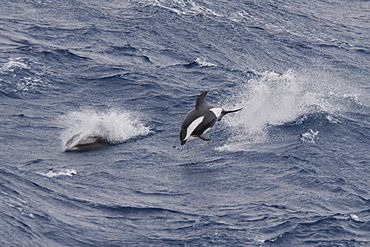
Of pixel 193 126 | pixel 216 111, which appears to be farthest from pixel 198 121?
pixel 216 111

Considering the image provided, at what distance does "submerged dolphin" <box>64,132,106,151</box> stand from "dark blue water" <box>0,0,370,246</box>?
0.93ft

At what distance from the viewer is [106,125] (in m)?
20.2

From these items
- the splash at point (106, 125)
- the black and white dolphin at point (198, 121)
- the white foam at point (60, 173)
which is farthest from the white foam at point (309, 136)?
the white foam at point (60, 173)

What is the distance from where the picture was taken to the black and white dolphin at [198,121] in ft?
59.6

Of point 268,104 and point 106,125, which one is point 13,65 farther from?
point 268,104

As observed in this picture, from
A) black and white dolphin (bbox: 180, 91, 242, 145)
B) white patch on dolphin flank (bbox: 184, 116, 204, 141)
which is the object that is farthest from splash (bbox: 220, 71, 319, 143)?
white patch on dolphin flank (bbox: 184, 116, 204, 141)

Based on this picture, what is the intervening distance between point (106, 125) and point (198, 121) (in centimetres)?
326

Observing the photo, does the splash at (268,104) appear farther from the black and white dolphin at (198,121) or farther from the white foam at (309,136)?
the black and white dolphin at (198,121)

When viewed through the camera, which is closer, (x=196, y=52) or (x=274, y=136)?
(x=274, y=136)

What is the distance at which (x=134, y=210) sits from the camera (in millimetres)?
15625

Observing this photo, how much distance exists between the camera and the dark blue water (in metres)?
15.2

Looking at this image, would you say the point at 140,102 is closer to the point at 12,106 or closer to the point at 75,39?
the point at 12,106

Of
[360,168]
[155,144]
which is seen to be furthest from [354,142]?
[155,144]

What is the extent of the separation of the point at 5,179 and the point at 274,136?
8.39 meters
